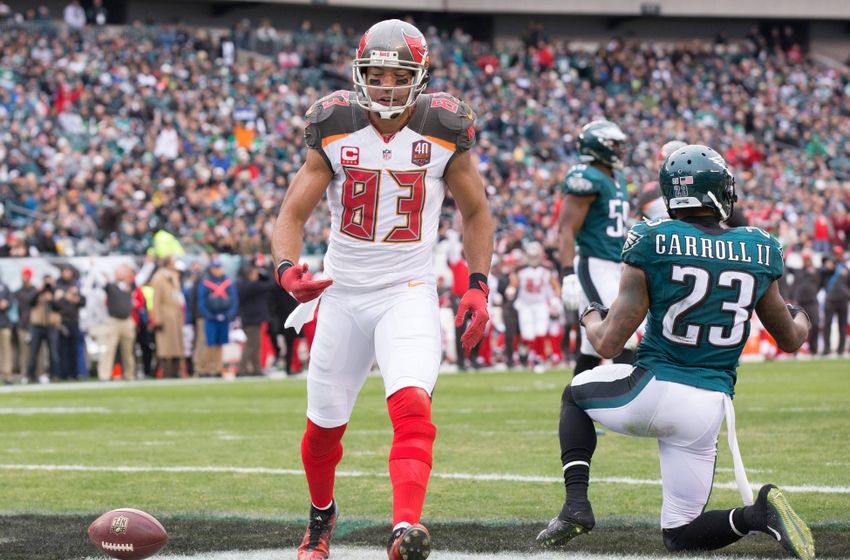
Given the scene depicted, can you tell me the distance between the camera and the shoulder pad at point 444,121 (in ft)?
16.9

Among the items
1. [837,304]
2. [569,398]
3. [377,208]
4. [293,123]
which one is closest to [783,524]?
[569,398]

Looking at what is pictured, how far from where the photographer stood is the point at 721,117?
114 ft

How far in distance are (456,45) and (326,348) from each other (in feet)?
98.8

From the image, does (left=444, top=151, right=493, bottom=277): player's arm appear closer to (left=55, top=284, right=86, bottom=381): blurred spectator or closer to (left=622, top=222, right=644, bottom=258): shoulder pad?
(left=622, top=222, right=644, bottom=258): shoulder pad

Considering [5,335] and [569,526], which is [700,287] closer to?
[569,526]

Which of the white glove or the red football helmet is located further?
the white glove

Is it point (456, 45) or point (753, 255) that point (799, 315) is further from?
point (456, 45)

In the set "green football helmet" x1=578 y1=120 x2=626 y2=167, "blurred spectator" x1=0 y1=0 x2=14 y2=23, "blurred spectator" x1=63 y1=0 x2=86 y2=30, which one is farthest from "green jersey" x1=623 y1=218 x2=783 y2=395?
"blurred spectator" x1=63 y1=0 x2=86 y2=30

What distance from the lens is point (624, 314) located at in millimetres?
4895

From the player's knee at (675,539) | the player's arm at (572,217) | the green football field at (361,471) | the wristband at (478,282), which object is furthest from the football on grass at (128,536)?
the player's arm at (572,217)

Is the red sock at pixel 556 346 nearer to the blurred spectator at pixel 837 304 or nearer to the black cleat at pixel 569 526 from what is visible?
the blurred spectator at pixel 837 304

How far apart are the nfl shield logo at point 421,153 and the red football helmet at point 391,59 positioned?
0.14 m

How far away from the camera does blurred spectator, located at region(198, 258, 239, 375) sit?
58.4 feet

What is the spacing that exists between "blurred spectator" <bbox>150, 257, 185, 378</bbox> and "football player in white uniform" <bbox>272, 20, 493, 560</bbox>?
41.2 feet
